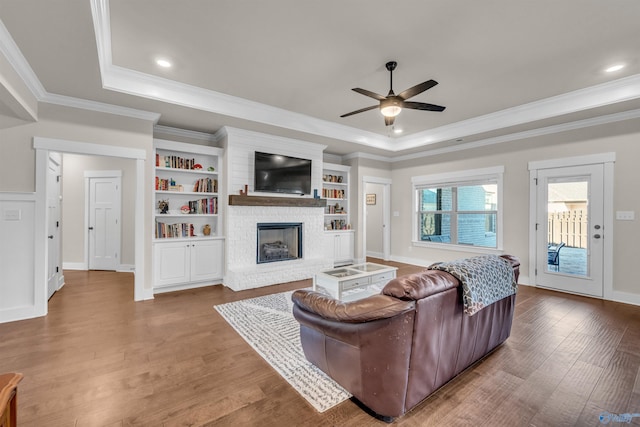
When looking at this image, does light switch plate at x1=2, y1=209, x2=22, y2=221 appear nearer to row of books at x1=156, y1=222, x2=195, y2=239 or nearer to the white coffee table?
row of books at x1=156, y1=222, x2=195, y2=239

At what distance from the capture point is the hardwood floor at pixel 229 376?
1804 mm

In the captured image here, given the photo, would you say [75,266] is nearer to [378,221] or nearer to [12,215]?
[12,215]

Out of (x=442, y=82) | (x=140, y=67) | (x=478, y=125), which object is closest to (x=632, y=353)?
(x=442, y=82)

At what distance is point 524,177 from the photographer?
5051 mm

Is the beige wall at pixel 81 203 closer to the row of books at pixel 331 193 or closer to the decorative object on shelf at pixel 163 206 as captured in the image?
the decorative object on shelf at pixel 163 206

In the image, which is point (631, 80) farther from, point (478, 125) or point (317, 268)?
point (317, 268)

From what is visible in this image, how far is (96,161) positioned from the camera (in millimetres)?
6133

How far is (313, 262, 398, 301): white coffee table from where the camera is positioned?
346cm

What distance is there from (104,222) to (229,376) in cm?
559

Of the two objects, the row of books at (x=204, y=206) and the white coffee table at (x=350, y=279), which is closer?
the white coffee table at (x=350, y=279)

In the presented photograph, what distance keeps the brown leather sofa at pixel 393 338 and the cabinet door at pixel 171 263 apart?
3159 mm

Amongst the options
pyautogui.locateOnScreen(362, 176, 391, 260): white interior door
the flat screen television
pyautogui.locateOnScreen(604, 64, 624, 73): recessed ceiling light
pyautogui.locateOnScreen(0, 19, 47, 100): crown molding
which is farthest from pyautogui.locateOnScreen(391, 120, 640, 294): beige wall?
pyautogui.locateOnScreen(0, 19, 47, 100): crown molding

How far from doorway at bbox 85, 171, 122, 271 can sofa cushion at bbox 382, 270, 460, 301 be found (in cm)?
635

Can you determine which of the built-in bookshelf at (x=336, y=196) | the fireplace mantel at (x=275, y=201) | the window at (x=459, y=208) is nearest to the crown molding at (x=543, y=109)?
the window at (x=459, y=208)
